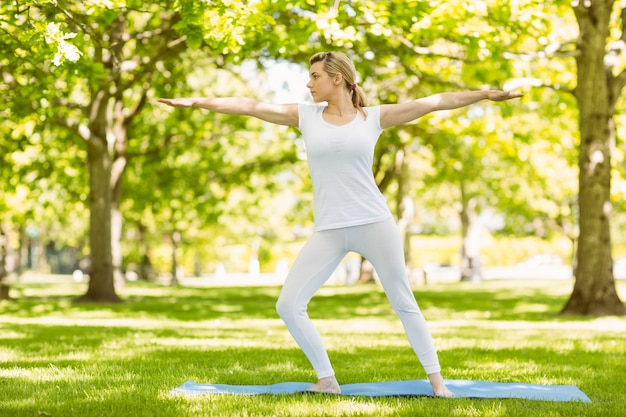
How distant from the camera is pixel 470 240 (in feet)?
131

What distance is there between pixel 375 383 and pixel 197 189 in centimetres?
A: 2071

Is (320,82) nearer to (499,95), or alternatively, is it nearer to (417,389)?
(499,95)

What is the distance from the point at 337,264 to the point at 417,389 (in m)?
1.15

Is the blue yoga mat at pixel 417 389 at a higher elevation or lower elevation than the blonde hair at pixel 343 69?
lower

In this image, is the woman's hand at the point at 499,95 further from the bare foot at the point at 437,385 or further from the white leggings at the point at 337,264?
the bare foot at the point at 437,385

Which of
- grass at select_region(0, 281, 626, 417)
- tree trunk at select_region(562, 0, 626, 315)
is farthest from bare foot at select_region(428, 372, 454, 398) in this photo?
tree trunk at select_region(562, 0, 626, 315)

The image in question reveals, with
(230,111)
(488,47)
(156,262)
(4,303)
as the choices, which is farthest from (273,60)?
(156,262)

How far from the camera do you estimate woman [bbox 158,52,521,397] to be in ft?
18.2

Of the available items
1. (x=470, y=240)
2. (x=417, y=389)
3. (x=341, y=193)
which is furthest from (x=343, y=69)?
(x=470, y=240)

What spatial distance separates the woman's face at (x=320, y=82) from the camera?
5734 mm

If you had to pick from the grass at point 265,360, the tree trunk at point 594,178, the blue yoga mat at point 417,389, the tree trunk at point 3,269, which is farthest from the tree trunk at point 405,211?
the blue yoga mat at point 417,389

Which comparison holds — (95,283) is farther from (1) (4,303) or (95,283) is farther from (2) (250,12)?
(2) (250,12)

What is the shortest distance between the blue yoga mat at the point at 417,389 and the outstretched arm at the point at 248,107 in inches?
75.9

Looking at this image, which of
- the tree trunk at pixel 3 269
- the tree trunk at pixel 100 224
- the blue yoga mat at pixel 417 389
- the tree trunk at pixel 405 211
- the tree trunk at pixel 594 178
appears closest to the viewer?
the blue yoga mat at pixel 417 389
